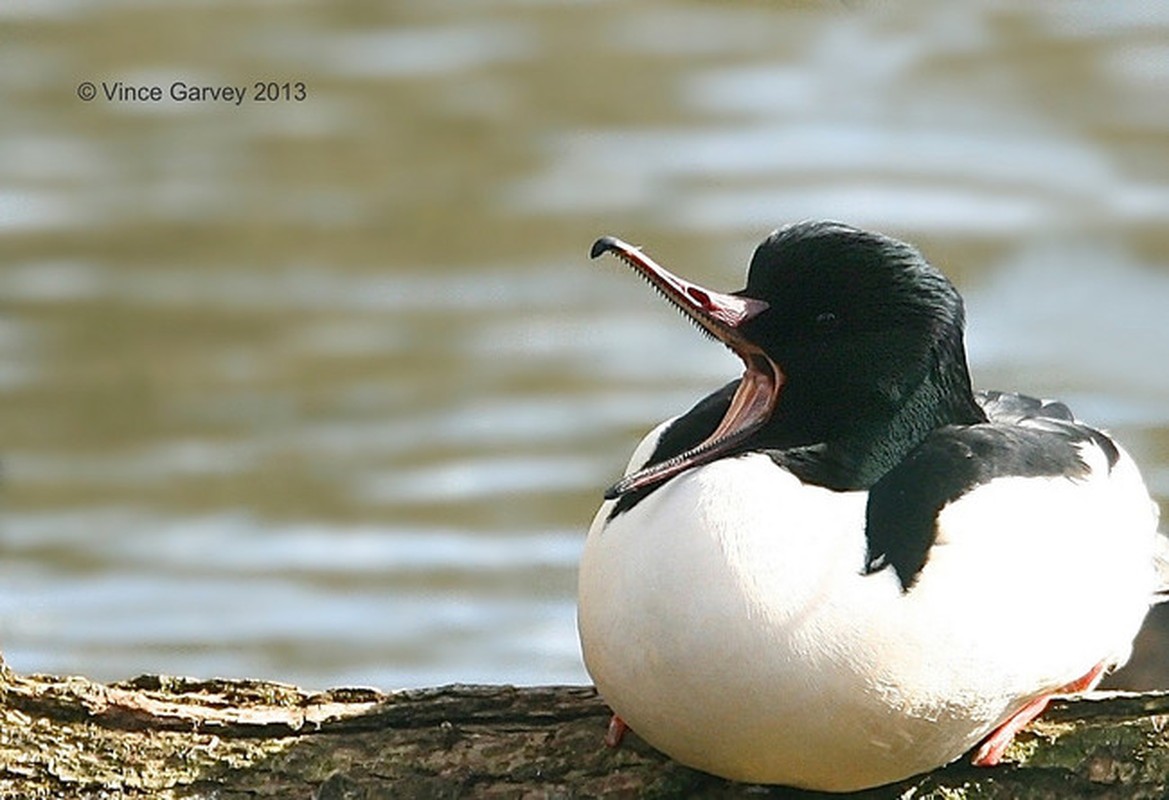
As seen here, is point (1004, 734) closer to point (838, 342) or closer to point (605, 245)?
point (838, 342)

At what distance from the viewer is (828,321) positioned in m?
4.66

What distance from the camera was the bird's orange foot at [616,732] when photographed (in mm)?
4816

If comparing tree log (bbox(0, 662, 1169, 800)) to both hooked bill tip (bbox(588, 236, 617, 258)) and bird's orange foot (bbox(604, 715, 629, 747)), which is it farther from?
hooked bill tip (bbox(588, 236, 617, 258))

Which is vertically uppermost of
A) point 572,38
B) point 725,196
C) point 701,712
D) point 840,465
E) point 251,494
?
point 572,38

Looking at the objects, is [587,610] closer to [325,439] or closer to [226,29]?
[325,439]

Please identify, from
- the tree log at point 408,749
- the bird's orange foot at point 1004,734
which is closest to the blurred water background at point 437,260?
the tree log at point 408,749

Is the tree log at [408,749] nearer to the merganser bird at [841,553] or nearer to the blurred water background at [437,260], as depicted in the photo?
the merganser bird at [841,553]

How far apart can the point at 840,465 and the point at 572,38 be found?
9.46 m

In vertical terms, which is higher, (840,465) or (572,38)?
(572,38)

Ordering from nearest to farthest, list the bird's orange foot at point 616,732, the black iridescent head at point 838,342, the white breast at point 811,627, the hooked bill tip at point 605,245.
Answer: the white breast at point 811,627, the hooked bill tip at point 605,245, the black iridescent head at point 838,342, the bird's orange foot at point 616,732

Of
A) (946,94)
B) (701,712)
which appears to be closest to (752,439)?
(701,712)

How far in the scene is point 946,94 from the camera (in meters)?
13.2

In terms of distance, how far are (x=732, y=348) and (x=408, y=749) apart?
97 centimetres

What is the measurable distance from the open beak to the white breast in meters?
0.06
